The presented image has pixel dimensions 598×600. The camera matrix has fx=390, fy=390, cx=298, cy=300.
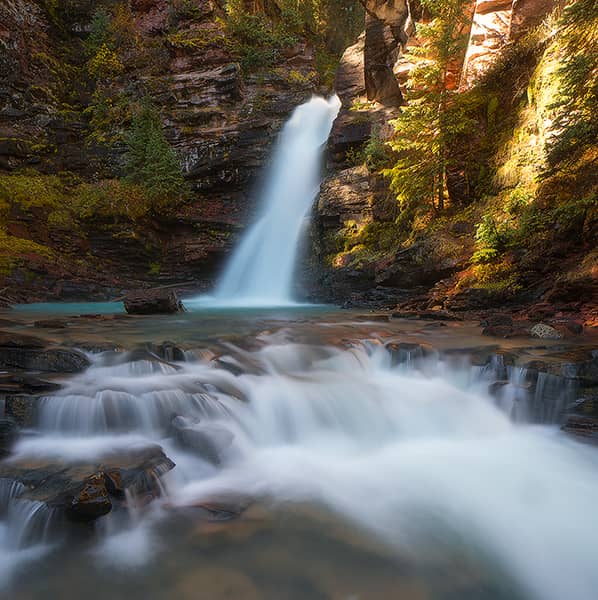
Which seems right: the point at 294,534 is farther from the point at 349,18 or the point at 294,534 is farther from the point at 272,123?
the point at 349,18

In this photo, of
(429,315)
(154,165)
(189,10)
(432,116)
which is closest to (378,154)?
(432,116)

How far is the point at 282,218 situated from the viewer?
18.0 m

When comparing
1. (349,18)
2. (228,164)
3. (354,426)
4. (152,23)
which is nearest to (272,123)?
(228,164)

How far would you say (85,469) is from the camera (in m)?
3.22

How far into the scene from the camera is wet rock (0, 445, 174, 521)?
281 cm

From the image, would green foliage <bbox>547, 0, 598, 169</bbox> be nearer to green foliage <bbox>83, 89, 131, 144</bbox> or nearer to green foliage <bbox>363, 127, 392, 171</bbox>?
green foliage <bbox>363, 127, 392, 171</bbox>

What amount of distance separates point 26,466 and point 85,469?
509mm

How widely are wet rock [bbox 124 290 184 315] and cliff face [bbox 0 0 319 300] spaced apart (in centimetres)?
606

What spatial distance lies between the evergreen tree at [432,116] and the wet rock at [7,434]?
Result: 10.7m

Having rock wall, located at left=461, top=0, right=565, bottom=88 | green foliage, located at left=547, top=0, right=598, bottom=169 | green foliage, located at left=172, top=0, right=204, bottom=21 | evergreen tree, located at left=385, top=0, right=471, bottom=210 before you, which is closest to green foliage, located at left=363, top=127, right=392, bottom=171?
evergreen tree, located at left=385, top=0, right=471, bottom=210

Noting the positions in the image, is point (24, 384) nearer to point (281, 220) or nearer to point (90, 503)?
point (90, 503)

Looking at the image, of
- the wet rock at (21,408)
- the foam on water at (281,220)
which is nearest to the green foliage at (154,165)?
the foam on water at (281,220)

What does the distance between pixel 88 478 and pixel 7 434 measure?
4.09ft

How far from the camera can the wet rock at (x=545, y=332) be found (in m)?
6.22
